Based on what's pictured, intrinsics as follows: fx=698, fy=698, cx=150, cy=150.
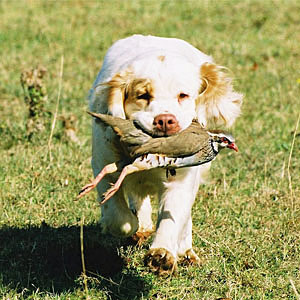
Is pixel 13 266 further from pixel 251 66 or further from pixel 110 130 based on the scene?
pixel 251 66

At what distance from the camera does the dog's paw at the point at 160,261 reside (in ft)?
12.0

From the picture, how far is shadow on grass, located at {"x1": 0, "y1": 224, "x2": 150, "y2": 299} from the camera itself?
13.2ft

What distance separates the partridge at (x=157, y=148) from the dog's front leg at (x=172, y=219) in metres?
A: 0.42

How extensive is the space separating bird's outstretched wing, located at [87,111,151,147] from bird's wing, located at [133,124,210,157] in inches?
2.8

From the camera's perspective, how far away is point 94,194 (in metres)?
5.50

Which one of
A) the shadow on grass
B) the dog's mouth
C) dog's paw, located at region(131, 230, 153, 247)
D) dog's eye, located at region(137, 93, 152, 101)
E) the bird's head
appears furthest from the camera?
dog's paw, located at region(131, 230, 153, 247)

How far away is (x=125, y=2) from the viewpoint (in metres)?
11.8

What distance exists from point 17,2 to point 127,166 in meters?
8.98

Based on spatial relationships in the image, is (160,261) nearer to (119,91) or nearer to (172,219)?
(172,219)

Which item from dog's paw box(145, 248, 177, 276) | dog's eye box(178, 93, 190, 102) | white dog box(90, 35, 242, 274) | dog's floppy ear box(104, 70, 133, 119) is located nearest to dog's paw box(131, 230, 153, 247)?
white dog box(90, 35, 242, 274)

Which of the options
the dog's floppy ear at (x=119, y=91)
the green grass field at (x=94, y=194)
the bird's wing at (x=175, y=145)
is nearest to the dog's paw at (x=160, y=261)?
the green grass field at (x=94, y=194)

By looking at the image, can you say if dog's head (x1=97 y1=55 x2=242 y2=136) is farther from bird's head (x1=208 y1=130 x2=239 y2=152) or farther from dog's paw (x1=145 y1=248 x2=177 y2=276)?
dog's paw (x1=145 y1=248 x2=177 y2=276)

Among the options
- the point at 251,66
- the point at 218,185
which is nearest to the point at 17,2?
the point at 251,66

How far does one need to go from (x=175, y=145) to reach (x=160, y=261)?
2.08ft
